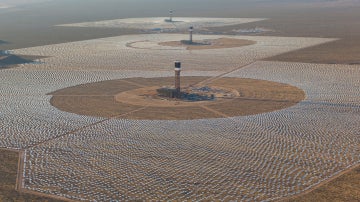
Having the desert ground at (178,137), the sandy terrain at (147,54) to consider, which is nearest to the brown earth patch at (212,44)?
Answer: the sandy terrain at (147,54)

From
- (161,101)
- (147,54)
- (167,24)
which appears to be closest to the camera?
(161,101)

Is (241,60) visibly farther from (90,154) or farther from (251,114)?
(90,154)

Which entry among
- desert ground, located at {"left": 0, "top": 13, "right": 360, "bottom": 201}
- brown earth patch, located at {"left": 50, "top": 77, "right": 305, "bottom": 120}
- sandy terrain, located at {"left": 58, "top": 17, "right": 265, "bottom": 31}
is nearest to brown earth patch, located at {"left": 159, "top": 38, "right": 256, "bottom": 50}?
desert ground, located at {"left": 0, "top": 13, "right": 360, "bottom": 201}

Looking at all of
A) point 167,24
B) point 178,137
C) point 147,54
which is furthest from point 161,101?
point 167,24

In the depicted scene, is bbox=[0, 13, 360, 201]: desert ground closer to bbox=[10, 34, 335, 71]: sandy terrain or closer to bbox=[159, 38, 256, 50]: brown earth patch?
bbox=[10, 34, 335, 71]: sandy terrain

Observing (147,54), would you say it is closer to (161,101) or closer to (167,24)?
(161,101)

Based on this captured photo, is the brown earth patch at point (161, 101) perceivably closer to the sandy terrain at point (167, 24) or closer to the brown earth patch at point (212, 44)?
the brown earth patch at point (212, 44)
